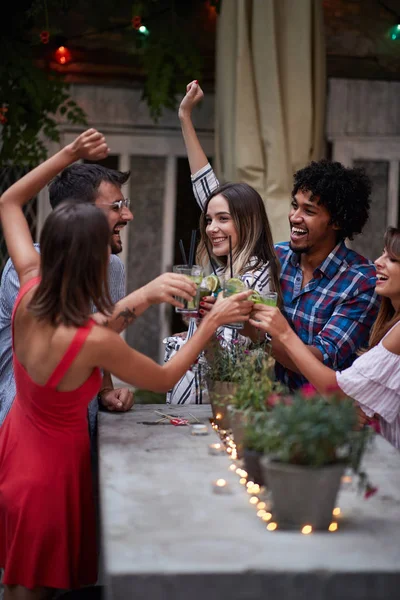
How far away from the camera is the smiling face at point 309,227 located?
11.1 feet

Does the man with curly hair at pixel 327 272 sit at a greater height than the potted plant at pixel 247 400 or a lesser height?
greater

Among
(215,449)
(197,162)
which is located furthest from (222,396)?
(197,162)

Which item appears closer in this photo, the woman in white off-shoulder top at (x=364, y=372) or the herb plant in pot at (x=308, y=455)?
the herb plant in pot at (x=308, y=455)

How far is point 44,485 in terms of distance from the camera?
7.59 ft

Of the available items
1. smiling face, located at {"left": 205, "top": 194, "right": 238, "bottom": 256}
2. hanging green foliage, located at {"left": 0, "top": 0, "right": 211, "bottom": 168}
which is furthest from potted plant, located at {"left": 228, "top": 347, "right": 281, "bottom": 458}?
hanging green foliage, located at {"left": 0, "top": 0, "right": 211, "bottom": 168}

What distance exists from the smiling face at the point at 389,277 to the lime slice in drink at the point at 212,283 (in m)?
0.63

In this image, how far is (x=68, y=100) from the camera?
5.67m

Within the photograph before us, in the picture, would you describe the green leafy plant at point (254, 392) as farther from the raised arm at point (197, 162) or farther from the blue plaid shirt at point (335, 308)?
the raised arm at point (197, 162)

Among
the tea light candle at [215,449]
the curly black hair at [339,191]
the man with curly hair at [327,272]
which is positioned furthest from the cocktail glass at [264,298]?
the curly black hair at [339,191]

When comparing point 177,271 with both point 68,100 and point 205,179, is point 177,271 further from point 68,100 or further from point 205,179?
point 68,100

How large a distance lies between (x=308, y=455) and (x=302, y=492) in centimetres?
8

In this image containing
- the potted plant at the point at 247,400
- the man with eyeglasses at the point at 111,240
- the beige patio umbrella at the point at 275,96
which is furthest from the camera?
the beige patio umbrella at the point at 275,96

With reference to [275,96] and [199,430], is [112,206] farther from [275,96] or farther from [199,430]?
[275,96]

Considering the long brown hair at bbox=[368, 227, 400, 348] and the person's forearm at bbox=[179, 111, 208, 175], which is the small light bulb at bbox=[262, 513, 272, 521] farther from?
the person's forearm at bbox=[179, 111, 208, 175]
